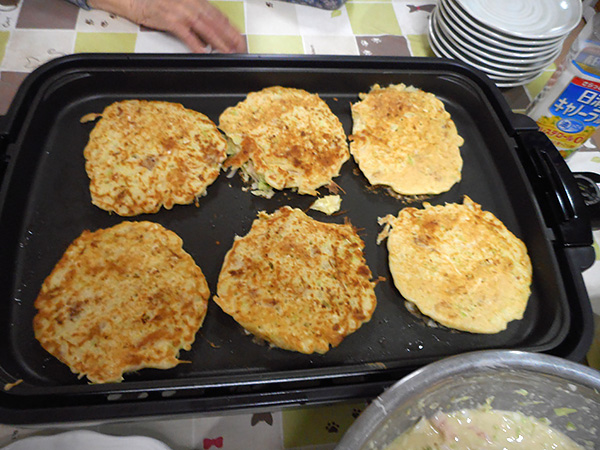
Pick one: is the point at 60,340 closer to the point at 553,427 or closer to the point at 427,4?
the point at 553,427

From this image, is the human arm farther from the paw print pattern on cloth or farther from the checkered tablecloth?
the paw print pattern on cloth

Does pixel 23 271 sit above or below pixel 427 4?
below

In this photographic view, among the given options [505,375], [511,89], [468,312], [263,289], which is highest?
[511,89]

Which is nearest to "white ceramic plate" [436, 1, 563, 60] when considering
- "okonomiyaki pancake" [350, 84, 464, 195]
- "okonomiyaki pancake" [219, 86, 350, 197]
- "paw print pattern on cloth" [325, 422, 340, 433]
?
"okonomiyaki pancake" [350, 84, 464, 195]

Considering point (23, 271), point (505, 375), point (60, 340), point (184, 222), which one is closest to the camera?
point (505, 375)

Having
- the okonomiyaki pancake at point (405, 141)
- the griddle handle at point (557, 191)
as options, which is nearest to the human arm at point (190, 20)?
the okonomiyaki pancake at point (405, 141)

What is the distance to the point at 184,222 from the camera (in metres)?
1.63

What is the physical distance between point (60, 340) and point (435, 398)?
1.17m

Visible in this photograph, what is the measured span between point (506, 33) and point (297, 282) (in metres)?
1.59

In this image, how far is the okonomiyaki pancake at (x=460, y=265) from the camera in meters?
1.52

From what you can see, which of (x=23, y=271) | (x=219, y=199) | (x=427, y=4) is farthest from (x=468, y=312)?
(x=427, y=4)

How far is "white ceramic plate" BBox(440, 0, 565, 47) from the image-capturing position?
1.94 metres

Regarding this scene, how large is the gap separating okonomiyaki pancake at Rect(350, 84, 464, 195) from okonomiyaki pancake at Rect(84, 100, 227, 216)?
67 cm

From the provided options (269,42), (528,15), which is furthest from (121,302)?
(528,15)
